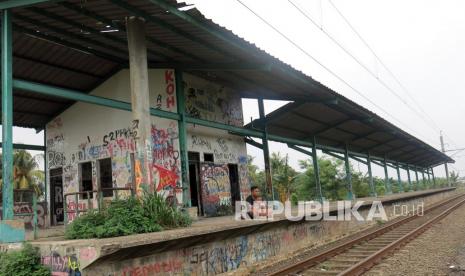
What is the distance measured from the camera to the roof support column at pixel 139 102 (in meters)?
9.92

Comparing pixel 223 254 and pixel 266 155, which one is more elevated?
pixel 266 155

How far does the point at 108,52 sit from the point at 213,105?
195 inches

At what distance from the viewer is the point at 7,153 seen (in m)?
8.20

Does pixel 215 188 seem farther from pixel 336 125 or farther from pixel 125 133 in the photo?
pixel 336 125

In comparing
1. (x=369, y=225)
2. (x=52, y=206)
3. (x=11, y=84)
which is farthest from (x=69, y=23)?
(x=369, y=225)

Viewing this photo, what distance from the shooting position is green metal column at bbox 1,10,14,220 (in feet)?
26.5

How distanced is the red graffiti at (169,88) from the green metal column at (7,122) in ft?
20.9

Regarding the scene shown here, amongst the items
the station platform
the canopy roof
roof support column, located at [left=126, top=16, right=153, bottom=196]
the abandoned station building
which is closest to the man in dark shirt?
the station platform

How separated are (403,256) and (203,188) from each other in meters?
7.41

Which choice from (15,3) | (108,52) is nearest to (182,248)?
(15,3)

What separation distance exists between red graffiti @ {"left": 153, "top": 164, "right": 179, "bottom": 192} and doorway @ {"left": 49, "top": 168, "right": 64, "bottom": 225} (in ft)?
16.4

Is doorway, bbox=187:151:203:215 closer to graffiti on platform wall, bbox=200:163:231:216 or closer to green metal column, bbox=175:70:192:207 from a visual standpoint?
graffiti on platform wall, bbox=200:163:231:216

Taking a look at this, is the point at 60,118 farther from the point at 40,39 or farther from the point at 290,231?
the point at 290,231

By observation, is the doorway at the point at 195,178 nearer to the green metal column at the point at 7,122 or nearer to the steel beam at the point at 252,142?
the steel beam at the point at 252,142
